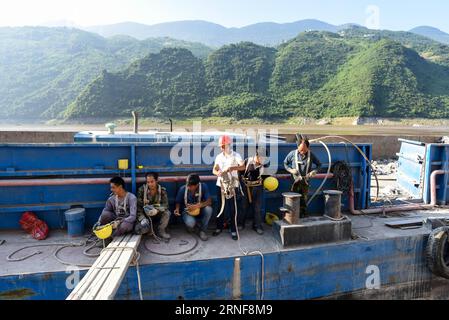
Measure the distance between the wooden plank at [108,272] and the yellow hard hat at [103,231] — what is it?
0.13 m

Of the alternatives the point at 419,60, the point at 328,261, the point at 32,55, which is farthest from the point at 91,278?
the point at 32,55

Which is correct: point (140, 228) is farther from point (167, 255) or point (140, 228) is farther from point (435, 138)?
point (435, 138)

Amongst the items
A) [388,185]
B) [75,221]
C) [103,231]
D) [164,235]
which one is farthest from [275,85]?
[103,231]

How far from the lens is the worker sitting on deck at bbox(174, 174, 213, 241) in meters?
4.52

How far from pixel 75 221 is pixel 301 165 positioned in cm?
352

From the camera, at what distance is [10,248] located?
13.3 feet

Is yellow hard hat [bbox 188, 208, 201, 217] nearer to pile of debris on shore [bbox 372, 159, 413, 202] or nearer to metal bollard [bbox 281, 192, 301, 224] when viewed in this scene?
metal bollard [bbox 281, 192, 301, 224]

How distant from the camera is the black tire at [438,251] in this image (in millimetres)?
4664

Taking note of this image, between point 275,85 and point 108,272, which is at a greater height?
point 275,85

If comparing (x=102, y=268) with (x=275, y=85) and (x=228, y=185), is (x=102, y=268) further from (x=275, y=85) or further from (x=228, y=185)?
(x=275, y=85)

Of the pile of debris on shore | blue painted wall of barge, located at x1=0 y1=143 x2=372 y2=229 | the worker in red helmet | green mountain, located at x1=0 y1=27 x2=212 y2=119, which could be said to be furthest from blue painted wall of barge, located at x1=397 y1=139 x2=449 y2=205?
green mountain, located at x1=0 y1=27 x2=212 y2=119

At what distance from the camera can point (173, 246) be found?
4.20m

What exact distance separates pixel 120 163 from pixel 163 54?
7700cm

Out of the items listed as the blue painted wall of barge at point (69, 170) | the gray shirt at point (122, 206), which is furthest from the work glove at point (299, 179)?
the gray shirt at point (122, 206)
